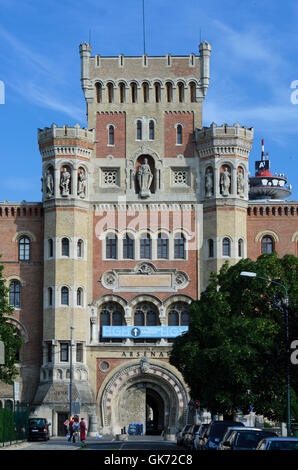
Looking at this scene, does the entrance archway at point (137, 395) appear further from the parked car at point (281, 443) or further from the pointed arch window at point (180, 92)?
the parked car at point (281, 443)

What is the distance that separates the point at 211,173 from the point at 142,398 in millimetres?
18217

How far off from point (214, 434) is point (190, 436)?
10205mm

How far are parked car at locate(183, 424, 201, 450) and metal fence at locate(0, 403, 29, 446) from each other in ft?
30.3

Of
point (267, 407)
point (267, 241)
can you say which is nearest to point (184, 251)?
point (267, 241)

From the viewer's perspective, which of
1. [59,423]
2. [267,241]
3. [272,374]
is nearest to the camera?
[272,374]

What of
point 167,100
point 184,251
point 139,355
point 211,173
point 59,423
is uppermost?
point 167,100

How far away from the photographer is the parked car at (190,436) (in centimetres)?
5119

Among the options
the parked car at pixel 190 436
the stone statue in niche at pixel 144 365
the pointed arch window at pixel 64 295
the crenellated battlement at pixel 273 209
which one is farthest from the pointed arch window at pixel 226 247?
the parked car at pixel 190 436

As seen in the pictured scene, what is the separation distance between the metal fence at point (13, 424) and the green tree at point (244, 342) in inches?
390

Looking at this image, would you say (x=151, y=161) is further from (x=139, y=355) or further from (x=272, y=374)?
(x=272, y=374)

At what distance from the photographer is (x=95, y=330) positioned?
76.3 metres

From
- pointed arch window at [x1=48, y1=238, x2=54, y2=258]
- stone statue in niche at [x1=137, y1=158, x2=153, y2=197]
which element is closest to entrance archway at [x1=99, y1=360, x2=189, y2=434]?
pointed arch window at [x1=48, y1=238, x2=54, y2=258]

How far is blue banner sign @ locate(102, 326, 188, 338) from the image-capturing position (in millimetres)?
75688

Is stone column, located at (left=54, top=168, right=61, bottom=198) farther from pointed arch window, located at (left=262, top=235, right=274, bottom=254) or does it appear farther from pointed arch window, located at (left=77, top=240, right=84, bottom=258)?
pointed arch window, located at (left=262, top=235, right=274, bottom=254)
